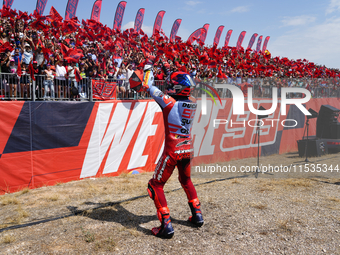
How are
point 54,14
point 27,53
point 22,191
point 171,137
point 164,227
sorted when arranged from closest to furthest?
point 164,227 → point 171,137 → point 22,191 → point 27,53 → point 54,14

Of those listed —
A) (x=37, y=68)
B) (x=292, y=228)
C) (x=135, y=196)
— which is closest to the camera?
(x=292, y=228)

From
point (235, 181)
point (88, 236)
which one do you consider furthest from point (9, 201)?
point (235, 181)

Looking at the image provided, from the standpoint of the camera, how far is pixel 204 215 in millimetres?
4840

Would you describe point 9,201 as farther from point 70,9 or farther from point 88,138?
point 70,9

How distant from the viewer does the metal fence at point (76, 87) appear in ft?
23.2

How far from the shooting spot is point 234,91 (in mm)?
7566

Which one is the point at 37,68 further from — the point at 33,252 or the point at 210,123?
the point at 33,252

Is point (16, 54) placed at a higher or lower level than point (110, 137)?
higher

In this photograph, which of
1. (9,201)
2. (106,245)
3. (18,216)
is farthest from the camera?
(9,201)

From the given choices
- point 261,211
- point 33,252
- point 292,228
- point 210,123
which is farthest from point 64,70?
point 292,228

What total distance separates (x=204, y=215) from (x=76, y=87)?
5667 mm

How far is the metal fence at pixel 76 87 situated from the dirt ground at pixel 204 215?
202 cm

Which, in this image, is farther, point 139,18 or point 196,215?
point 139,18

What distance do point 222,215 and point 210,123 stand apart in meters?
3.19
